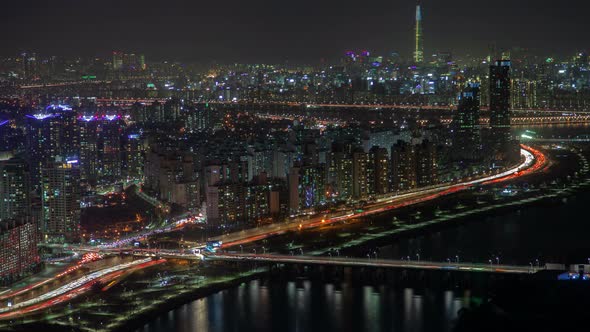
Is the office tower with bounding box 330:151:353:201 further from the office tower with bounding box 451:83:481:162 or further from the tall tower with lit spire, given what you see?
the tall tower with lit spire

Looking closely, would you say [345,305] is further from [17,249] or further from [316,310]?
[17,249]

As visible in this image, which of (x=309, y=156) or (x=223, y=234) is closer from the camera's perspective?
(x=223, y=234)

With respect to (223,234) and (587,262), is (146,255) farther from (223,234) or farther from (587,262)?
(587,262)

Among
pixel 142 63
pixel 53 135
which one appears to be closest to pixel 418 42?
pixel 142 63

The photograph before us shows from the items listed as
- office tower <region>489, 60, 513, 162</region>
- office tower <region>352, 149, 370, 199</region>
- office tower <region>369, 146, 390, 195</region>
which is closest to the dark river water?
office tower <region>352, 149, 370, 199</region>

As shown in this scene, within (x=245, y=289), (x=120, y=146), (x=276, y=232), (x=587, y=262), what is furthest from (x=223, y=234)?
(x=120, y=146)

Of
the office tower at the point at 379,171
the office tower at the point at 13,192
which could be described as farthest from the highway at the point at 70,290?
the office tower at the point at 379,171

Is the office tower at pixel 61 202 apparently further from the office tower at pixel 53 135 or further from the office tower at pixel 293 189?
the office tower at pixel 53 135
